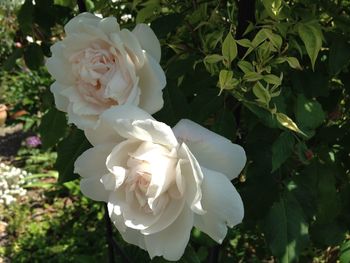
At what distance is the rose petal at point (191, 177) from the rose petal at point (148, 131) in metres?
0.02

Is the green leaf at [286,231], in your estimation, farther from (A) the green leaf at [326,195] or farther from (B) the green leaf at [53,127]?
(B) the green leaf at [53,127]

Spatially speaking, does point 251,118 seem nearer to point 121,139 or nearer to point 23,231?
point 121,139

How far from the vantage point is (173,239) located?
0.72 m

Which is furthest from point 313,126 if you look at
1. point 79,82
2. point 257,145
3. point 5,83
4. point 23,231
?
point 5,83

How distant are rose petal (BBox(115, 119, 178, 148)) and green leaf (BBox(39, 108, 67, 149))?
1.65 feet

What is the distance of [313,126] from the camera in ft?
3.22

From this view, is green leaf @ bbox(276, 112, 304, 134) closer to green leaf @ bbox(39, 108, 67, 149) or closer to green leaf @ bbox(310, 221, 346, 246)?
green leaf @ bbox(39, 108, 67, 149)

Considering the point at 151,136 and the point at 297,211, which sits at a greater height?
the point at 151,136

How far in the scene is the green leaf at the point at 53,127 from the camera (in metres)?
1.16

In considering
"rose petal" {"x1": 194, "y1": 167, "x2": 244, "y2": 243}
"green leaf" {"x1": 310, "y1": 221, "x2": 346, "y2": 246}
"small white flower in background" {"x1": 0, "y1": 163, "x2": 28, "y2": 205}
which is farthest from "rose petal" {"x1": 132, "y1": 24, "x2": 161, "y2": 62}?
"small white flower in background" {"x1": 0, "y1": 163, "x2": 28, "y2": 205}

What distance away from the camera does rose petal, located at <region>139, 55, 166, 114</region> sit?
749 millimetres

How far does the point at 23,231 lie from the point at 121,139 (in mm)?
2755

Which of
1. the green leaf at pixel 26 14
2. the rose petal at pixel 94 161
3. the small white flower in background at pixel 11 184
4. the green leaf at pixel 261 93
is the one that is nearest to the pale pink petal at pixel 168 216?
the rose petal at pixel 94 161

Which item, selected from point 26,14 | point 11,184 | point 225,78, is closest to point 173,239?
point 225,78
